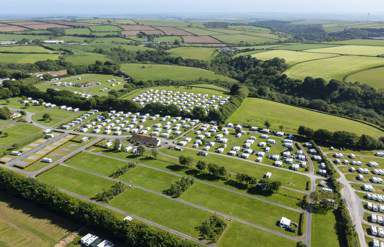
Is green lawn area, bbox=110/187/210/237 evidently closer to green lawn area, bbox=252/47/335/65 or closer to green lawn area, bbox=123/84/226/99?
green lawn area, bbox=123/84/226/99

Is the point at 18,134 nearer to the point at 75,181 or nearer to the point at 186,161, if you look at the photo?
the point at 75,181

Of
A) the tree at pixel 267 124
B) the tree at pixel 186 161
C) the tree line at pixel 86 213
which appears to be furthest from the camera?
the tree at pixel 267 124

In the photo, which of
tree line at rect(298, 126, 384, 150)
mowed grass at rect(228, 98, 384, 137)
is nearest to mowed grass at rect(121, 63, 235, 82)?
mowed grass at rect(228, 98, 384, 137)

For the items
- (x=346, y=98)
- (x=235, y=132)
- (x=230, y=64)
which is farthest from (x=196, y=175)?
(x=230, y=64)

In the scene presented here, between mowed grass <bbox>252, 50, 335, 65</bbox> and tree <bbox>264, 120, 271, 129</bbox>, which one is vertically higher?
mowed grass <bbox>252, 50, 335, 65</bbox>

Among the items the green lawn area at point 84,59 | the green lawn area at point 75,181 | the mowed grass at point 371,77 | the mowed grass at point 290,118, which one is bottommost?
the green lawn area at point 75,181

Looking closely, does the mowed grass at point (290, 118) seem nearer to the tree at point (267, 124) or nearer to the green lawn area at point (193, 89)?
the tree at point (267, 124)

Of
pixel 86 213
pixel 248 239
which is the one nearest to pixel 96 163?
pixel 86 213

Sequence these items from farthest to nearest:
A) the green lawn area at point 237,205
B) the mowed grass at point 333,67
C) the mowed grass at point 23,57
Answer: the mowed grass at point 23,57 < the mowed grass at point 333,67 < the green lawn area at point 237,205

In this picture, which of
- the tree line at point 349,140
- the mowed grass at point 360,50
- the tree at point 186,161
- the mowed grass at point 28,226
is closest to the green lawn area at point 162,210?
the mowed grass at point 28,226
